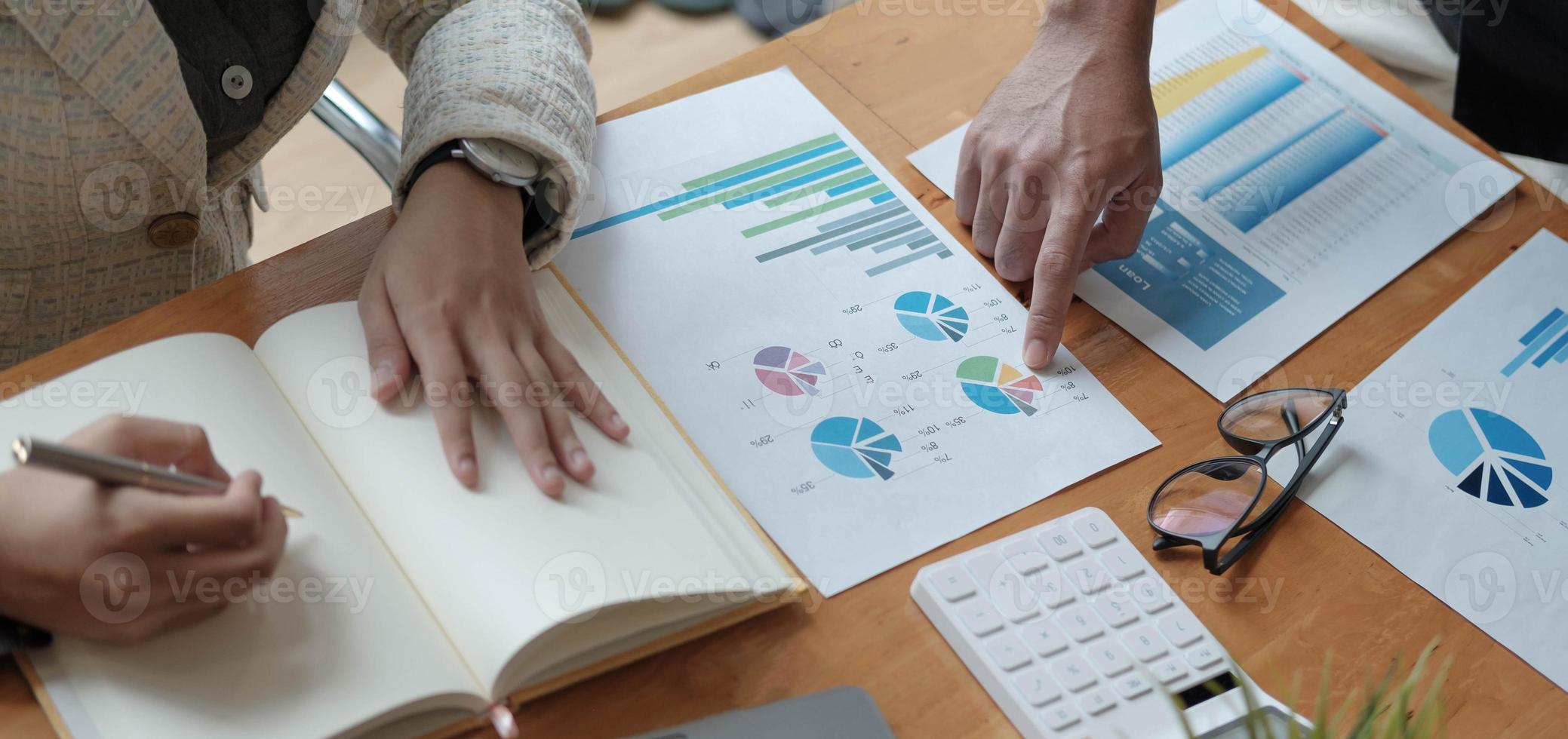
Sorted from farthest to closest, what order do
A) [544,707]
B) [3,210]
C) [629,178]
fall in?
[629,178]
[3,210]
[544,707]

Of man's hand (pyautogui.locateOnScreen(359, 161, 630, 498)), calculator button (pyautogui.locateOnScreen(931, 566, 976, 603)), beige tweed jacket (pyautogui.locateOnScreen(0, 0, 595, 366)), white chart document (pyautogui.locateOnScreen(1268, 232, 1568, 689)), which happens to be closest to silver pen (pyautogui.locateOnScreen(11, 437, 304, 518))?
man's hand (pyautogui.locateOnScreen(359, 161, 630, 498))

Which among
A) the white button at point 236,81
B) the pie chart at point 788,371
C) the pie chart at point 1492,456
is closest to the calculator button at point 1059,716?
the pie chart at point 788,371

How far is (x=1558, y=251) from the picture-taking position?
90 centimetres

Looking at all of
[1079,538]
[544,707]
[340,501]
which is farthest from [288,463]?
[1079,538]

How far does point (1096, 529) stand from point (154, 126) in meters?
0.61

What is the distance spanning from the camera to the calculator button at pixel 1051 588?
0.61 meters

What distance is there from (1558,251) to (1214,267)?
1.00 ft

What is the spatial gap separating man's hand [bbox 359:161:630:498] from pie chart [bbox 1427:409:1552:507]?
55 centimetres

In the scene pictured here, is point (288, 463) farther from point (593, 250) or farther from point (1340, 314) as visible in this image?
point (1340, 314)

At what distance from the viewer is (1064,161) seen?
2.68ft

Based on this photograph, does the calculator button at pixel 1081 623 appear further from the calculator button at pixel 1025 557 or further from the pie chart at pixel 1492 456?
the pie chart at pixel 1492 456

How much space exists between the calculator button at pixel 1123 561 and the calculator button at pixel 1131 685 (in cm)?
6

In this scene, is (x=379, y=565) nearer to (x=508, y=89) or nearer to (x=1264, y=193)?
(x=508, y=89)

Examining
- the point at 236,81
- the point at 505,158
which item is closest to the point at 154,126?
the point at 236,81
